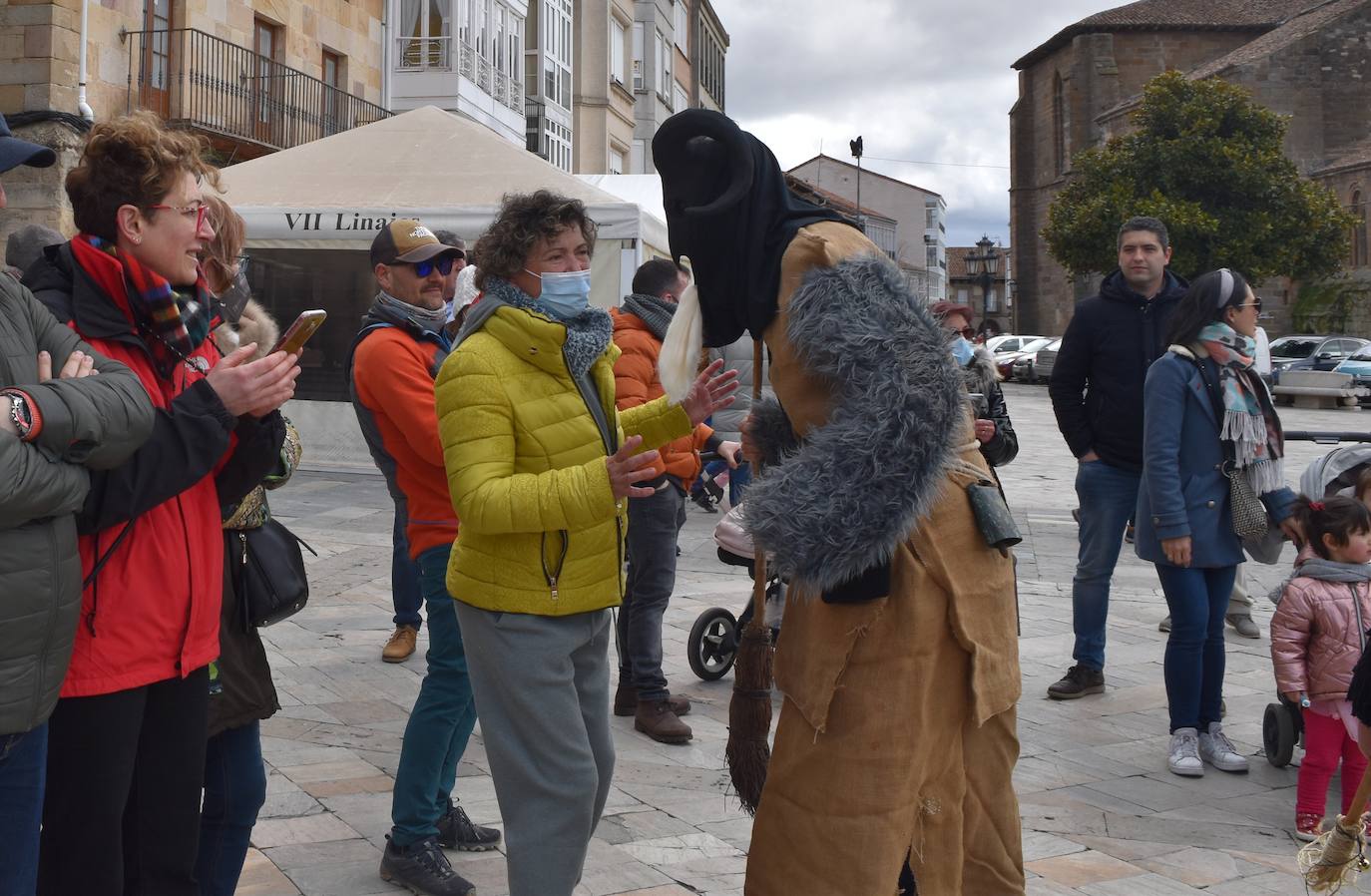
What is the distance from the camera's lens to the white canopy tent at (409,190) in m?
12.1

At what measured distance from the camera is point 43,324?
2.45 m

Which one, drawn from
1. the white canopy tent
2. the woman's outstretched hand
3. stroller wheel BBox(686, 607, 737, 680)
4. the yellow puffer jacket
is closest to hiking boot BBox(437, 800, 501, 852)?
the yellow puffer jacket

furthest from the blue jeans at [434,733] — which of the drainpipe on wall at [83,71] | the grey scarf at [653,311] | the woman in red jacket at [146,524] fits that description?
the drainpipe on wall at [83,71]

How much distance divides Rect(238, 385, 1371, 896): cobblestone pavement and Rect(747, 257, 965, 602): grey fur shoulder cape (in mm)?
1736

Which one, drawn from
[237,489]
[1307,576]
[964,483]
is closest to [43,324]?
[237,489]

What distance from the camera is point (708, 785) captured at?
196 inches

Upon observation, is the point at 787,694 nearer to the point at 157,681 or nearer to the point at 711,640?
the point at 157,681

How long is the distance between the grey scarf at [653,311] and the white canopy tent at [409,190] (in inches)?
246

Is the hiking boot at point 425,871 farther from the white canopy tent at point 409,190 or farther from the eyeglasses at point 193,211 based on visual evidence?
the white canopy tent at point 409,190

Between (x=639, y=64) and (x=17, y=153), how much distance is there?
46900mm

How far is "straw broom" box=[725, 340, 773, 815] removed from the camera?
2.91 meters

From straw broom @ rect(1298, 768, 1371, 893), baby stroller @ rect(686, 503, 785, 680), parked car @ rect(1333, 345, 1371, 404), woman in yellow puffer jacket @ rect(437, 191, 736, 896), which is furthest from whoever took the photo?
parked car @ rect(1333, 345, 1371, 404)

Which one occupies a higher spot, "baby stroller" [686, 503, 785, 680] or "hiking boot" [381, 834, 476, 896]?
"baby stroller" [686, 503, 785, 680]

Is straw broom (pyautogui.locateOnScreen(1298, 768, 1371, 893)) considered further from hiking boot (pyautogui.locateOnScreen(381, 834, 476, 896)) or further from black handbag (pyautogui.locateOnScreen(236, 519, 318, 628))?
black handbag (pyautogui.locateOnScreen(236, 519, 318, 628))
